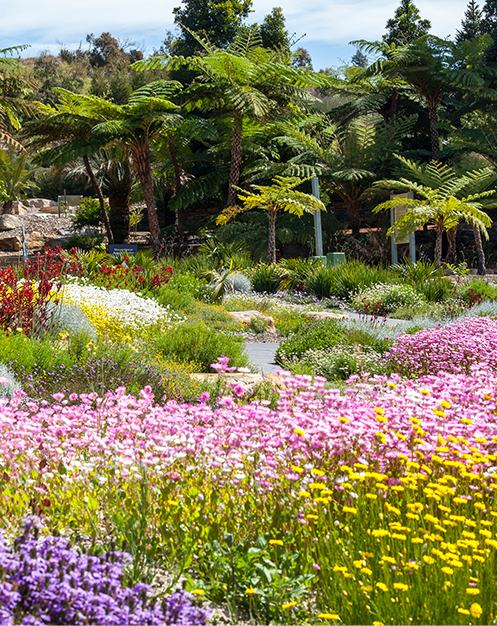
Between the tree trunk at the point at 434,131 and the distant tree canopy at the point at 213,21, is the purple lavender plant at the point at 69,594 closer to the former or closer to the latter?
→ the tree trunk at the point at 434,131

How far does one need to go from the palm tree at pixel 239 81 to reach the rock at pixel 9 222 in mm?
11584

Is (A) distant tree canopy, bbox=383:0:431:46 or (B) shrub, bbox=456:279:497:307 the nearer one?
(B) shrub, bbox=456:279:497:307

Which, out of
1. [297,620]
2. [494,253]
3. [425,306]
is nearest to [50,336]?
[297,620]

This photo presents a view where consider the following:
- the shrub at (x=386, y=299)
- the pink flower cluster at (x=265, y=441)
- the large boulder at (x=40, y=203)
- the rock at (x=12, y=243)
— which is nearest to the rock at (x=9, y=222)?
the rock at (x=12, y=243)

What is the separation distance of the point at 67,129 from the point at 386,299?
517 inches

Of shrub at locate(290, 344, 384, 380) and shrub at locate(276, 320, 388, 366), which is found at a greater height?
shrub at locate(276, 320, 388, 366)

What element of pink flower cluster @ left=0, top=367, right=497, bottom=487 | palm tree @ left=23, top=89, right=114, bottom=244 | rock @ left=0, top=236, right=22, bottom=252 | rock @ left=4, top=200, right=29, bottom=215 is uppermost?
palm tree @ left=23, top=89, right=114, bottom=244

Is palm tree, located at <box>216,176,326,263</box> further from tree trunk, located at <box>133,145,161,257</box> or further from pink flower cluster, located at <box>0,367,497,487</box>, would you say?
pink flower cluster, located at <box>0,367,497,487</box>

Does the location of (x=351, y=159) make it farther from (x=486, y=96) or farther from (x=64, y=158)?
(x=64, y=158)

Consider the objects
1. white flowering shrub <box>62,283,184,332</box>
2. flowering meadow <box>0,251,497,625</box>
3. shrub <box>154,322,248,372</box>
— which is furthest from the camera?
white flowering shrub <box>62,283,184,332</box>

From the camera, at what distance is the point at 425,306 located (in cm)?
1117

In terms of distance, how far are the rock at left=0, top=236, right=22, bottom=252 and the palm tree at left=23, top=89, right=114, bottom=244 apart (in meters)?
5.97

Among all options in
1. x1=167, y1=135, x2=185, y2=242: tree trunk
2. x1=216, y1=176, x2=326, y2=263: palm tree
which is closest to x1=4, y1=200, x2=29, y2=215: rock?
x1=167, y1=135, x2=185, y2=242: tree trunk

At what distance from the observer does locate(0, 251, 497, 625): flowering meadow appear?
72.3 inches
